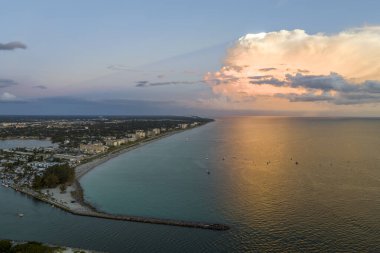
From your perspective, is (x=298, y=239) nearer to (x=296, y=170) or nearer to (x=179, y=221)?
(x=179, y=221)

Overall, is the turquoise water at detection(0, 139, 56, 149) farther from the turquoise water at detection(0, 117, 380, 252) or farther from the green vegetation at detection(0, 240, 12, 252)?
the green vegetation at detection(0, 240, 12, 252)

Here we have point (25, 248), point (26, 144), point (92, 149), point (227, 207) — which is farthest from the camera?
point (26, 144)

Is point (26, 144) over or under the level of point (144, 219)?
over

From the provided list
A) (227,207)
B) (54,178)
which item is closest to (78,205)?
(54,178)

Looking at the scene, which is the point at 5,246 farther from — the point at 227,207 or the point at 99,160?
the point at 99,160

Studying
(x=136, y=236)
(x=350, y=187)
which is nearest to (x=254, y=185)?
(x=350, y=187)

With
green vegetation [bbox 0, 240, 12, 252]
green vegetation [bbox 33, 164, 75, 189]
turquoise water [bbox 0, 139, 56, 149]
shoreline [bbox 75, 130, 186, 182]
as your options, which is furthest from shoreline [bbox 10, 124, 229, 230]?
turquoise water [bbox 0, 139, 56, 149]

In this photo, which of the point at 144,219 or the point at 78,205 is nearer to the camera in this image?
the point at 144,219
